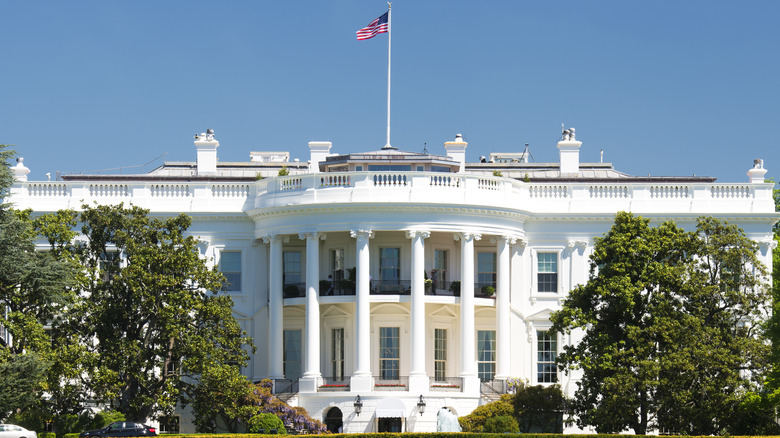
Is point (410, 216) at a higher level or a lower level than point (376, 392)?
higher

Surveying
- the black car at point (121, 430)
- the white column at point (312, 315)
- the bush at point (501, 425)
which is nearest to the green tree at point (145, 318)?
the black car at point (121, 430)

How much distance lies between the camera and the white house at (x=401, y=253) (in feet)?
195

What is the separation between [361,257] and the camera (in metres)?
59.4

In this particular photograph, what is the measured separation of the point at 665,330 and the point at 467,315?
10676mm

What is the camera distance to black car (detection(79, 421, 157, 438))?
2053 inches

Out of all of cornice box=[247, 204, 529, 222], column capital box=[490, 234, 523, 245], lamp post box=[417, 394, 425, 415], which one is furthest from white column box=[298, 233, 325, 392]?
column capital box=[490, 234, 523, 245]

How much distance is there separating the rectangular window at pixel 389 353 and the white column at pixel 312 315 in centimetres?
298

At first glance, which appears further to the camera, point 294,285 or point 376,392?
point 294,285

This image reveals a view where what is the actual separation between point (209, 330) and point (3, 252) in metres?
8.47

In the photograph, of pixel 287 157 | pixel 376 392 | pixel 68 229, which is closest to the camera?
pixel 68 229

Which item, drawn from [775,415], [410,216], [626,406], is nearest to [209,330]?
[410,216]

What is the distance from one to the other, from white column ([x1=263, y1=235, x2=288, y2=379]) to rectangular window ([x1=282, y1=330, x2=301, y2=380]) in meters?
1.59

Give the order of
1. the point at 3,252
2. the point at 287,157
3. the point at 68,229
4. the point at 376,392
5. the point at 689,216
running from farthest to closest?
the point at 287,157
the point at 689,216
the point at 376,392
the point at 68,229
the point at 3,252

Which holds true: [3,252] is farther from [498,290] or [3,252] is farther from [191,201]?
[498,290]
